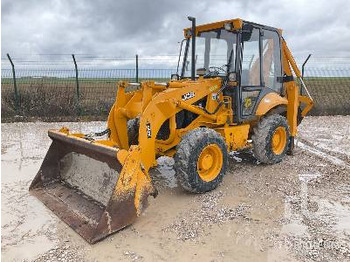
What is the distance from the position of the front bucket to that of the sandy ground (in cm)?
15

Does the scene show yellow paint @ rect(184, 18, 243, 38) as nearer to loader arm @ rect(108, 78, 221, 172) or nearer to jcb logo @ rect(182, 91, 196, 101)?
loader arm @ rect(108, 78, 221, 172)

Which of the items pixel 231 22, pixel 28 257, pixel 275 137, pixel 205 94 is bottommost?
pixel 28 257

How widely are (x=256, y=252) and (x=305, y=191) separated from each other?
7.15 ft

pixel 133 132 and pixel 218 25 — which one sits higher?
pixel 218 25

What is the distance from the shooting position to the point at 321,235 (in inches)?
166

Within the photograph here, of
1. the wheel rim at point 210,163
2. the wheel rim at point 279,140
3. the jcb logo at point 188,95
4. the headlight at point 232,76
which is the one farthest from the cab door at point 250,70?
the wheel rim at point 210,163

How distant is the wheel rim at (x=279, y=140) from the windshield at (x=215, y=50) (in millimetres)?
1765

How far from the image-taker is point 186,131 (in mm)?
5723

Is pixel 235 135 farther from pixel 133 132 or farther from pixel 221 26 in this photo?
pixel 221 26

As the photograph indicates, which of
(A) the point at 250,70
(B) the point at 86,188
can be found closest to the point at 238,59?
(A) the point at 250,70

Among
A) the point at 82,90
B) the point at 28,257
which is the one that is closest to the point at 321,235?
the point at 28,257

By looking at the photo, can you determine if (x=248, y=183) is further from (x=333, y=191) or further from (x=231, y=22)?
(x=231, y=22)

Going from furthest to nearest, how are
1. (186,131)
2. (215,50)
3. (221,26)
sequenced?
1. (215,50)
2. (221,26)
3. (186,131)

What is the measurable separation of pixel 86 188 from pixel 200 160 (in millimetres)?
1745
